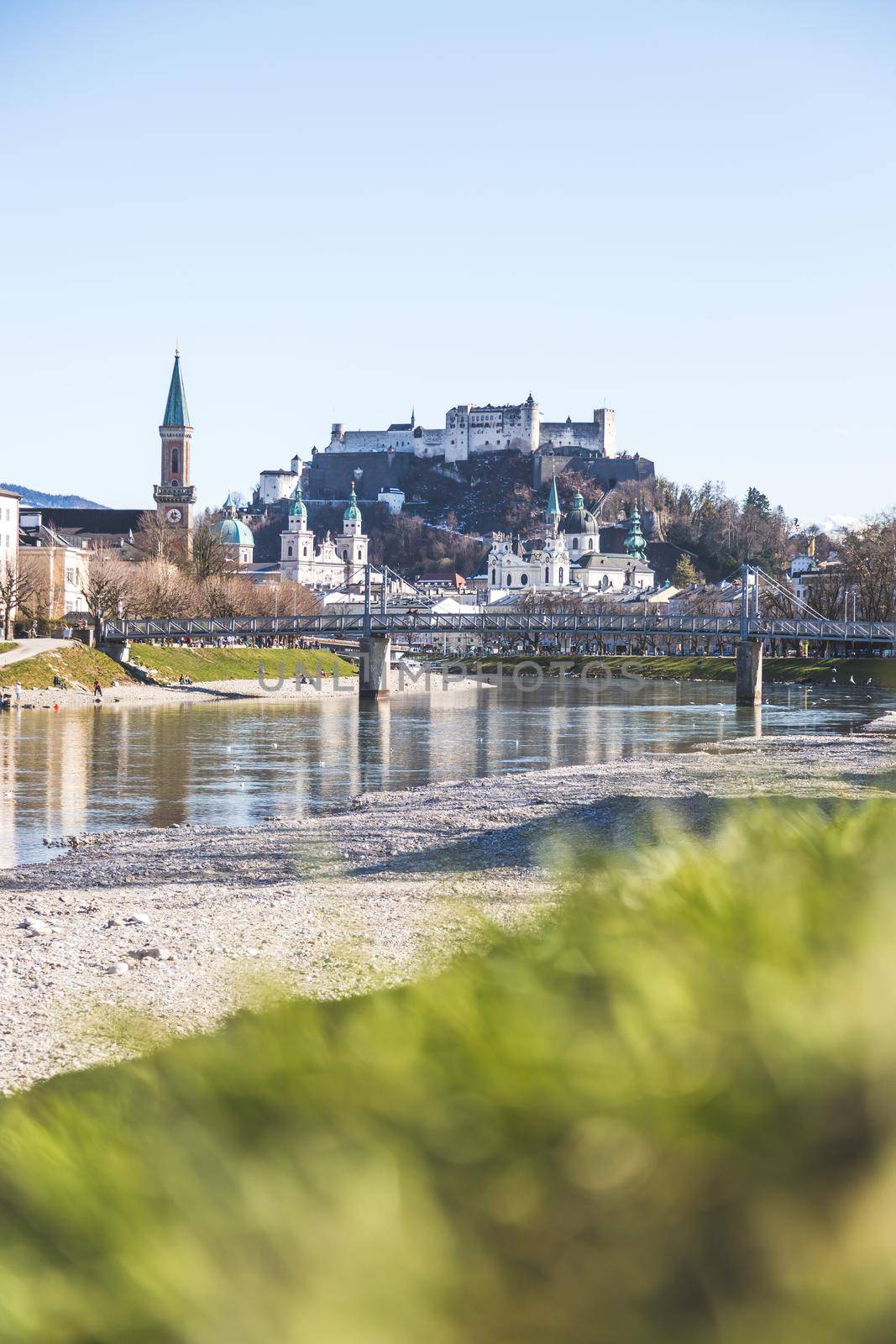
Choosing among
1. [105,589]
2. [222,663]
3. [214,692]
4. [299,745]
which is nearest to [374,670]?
[214,692]

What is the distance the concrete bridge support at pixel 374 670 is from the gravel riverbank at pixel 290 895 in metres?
41.6

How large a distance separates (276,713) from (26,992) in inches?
1830

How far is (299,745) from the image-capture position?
135 feet

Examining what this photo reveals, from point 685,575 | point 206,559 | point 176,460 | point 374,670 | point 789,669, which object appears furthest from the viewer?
point 685,575

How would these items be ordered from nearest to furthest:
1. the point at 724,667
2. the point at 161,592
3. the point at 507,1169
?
the point at 507,1169
the point at 161,592
the point at 724,667

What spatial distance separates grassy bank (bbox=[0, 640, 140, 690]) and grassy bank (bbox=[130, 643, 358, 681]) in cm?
342

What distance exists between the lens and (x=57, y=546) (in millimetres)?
91375

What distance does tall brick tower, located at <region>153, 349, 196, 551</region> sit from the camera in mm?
152125

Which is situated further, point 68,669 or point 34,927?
point 68,669

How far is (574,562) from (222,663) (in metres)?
113

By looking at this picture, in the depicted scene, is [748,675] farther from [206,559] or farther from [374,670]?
[206,559]

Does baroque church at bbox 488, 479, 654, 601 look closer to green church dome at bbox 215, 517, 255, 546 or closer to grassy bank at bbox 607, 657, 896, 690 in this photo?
green church dome at bbox 215, 517, 255, 546

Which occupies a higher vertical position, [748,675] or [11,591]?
[11,591]

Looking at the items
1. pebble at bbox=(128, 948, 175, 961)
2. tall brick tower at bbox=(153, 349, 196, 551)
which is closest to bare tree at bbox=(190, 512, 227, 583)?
tall brick tower at bbox=(153, 349, 196, 551)
